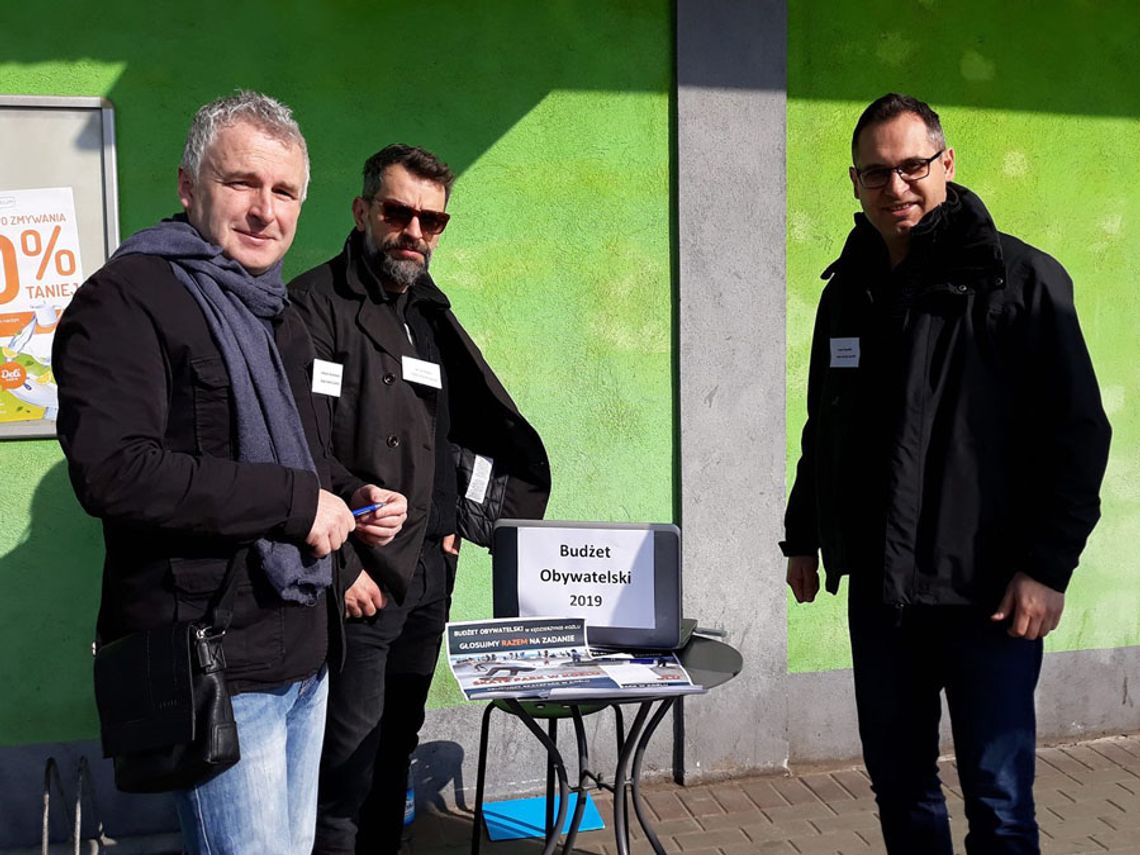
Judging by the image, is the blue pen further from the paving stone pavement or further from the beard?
the paving stone pavement

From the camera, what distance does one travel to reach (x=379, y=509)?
234cm

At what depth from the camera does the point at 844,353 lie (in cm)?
275

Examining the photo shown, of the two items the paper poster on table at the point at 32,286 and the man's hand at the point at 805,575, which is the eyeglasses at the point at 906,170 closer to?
the man's hand at the point at 805,575

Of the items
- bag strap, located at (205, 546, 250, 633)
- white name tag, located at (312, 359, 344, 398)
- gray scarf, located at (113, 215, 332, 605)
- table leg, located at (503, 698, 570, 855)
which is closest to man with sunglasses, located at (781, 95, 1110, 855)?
table leg, located at (503, 698, 570, 855)

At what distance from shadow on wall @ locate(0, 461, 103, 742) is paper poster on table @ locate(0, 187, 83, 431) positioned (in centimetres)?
25

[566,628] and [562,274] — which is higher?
[562,274]

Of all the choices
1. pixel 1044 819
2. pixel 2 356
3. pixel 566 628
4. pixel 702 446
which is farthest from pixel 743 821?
pixel 2 356

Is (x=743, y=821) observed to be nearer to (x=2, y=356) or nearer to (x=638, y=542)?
(x=638, y=542)

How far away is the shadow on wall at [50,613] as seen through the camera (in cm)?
351

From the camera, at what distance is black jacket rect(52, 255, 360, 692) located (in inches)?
68.2

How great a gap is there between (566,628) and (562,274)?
165 cm

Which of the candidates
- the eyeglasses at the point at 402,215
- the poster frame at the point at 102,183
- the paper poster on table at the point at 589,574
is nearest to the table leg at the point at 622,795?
the paper poster on table at the point at 589,574

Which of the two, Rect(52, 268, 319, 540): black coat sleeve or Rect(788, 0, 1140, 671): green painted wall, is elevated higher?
Rect(788, 0, 1140, 671): green painted wall

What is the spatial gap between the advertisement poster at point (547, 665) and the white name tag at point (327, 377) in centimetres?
66
